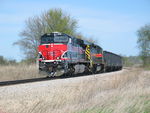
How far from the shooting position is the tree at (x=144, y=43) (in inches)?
2253

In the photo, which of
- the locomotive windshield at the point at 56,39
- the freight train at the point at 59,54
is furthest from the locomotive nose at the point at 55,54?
the locomotive windshield at the point at 56,39

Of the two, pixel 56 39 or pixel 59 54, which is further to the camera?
pixel 56 39

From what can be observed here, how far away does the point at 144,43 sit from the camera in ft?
196

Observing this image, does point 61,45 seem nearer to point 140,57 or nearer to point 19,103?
point 19,103

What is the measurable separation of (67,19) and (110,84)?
2260 cm

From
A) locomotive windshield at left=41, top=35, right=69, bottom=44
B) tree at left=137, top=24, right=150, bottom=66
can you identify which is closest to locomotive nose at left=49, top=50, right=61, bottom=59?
locomotive windshield at left=41, top=35, right=69, bottom=44

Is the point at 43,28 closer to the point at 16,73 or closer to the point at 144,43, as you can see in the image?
the point at 16,73

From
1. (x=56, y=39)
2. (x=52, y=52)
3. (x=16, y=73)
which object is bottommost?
(x=16, y=73)

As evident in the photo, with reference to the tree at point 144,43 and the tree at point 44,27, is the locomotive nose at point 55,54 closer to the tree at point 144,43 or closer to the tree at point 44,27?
the tree at point 44,27

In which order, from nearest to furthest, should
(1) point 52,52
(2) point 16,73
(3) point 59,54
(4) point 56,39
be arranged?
(3) point 59,54, (1) point 52,52, (4) point 56,39, (2) point 16,73

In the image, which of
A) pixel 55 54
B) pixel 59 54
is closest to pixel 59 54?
pixel 59 54

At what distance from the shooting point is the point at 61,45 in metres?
19.6

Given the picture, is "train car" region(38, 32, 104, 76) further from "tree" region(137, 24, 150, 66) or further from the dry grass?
"tree" region(137, 24, 150, 66)

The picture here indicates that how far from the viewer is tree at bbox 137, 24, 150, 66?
2253 inches
